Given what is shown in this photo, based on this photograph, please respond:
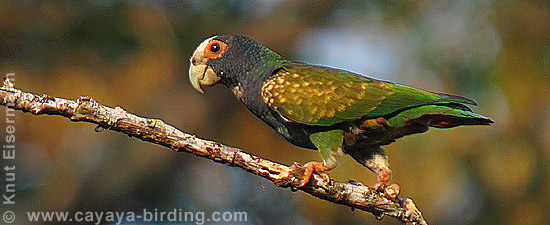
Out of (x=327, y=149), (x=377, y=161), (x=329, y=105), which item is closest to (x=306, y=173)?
(x=327, y=149)

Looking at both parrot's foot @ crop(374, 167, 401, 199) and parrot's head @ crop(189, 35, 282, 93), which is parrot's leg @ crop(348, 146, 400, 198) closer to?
parrot's foot @ crop(374, 167, 401, 199)

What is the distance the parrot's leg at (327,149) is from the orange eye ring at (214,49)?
1482mm

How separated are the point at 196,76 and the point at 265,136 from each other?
700cm

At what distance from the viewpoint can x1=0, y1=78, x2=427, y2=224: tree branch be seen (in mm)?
3602

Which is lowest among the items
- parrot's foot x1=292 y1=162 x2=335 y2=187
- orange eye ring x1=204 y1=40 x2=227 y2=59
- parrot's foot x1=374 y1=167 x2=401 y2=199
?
parrot's foot x1=374 y1=167 x2=401 y2=199

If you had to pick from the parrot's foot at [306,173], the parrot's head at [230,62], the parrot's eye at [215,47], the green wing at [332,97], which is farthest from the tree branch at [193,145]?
the parrot's eye at [215,47]

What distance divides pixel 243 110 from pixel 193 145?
9.02 meters

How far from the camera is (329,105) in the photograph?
4.98 metres

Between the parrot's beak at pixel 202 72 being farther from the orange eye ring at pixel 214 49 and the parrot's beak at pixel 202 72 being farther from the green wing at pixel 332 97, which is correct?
the green wing at pixel 332 97

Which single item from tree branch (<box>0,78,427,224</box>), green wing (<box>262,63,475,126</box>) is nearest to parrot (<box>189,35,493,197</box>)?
green wing (<box>262,63,475,126</box>)

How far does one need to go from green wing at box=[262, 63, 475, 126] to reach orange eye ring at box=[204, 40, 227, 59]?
716 mm

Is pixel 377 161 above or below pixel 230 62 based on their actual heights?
below

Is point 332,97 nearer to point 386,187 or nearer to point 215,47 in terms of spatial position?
point 386,187

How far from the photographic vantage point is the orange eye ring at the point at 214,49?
5.58 metres
